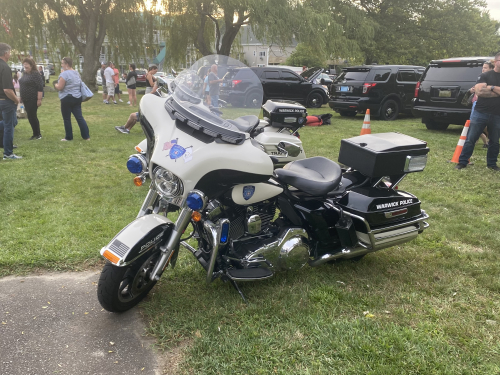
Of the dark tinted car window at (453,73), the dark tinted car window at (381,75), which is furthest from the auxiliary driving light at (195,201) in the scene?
the dark tinted car window at (381,75)

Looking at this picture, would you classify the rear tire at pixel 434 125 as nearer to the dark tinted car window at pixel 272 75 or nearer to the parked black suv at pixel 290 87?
the parked black suv at pixel 290 87

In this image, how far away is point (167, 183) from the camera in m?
2.64

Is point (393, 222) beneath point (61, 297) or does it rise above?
above

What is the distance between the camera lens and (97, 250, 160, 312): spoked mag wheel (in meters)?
2.66

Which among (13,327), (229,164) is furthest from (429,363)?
(13,327)

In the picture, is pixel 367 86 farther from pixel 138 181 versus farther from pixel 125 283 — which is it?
pixel 125 283

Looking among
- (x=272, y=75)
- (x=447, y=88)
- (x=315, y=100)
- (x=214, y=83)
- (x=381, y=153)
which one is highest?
(x=214, y=83)

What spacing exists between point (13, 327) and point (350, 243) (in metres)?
2.62

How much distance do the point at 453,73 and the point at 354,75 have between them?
3.76m

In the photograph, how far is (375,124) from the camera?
40.2 feet

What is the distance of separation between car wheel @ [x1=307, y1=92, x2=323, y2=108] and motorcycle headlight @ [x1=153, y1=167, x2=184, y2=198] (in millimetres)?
14859

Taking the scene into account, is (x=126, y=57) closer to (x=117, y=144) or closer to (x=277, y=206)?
(x=117, y=144)

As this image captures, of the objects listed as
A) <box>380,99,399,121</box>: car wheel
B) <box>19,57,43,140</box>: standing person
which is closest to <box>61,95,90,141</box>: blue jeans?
<box>19,57,43,140</box>: standing person

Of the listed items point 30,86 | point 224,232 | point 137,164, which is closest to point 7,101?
point 30,86
